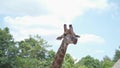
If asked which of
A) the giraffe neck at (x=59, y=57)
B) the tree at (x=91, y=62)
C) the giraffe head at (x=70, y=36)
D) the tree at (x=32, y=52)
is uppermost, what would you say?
the giraffe head at (x=70, y=36)

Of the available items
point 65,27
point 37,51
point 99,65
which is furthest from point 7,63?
point 99,65

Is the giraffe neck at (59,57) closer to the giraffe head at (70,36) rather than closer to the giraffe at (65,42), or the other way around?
the giraffe at (65,42)

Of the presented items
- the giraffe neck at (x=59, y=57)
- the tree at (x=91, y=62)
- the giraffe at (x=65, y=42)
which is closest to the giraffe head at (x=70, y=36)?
the giraffe at (x=65, y=42)

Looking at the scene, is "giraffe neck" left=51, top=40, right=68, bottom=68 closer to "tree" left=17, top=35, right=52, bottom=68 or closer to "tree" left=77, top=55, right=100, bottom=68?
"tree" left=17, top=35, right=52, bottom=68

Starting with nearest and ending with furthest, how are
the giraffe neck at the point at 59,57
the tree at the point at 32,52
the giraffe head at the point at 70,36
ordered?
the giraffe neck at the point at 59,57
the giraffe head at the point at 70,36
the tree at the point at 32,52

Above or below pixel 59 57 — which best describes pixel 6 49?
below

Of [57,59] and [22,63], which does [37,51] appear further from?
[57,59]

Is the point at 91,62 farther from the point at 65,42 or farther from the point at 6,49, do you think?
the point at 65,42

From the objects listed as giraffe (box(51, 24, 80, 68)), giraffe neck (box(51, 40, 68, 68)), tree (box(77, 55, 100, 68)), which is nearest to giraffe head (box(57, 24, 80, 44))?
giraffe (box(51, 24, 80, 68))

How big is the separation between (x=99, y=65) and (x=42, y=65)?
4709cm

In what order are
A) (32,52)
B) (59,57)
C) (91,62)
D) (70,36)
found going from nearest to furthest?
(59,57) → (70,36) → (32,52) → (91,62)

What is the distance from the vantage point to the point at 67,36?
745 centimetres

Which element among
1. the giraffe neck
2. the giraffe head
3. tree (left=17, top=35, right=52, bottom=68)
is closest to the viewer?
the giraffe neck

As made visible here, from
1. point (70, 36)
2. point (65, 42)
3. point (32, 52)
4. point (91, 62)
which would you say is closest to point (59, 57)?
point (65, 42)
